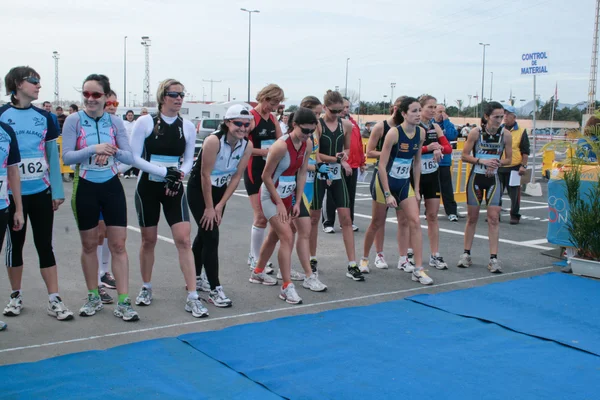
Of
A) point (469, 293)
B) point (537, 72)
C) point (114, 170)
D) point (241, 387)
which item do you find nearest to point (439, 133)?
point (469, 293)

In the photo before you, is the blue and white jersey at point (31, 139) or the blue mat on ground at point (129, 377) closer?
the blue mat on ground at point (129, 377)

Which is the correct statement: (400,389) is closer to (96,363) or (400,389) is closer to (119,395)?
(119,395)

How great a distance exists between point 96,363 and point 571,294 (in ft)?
15.9

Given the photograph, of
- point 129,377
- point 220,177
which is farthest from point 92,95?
point 129,377

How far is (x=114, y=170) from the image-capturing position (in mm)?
5438

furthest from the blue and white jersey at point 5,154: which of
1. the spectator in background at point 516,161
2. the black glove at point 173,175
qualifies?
the spectator in background at point 516,161

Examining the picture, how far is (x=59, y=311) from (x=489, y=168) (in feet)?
16.7

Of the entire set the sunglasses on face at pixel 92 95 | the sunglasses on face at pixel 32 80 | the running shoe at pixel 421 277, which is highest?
the sunglasses on face at pixel 32 80

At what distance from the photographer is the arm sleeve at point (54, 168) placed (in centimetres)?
522

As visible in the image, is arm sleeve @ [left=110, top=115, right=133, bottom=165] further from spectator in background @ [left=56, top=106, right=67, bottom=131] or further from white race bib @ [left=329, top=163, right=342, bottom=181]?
spectator in background @ [left=56, top=106, right=67, bottom=131]

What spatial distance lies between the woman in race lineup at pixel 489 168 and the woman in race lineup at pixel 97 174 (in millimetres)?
4297

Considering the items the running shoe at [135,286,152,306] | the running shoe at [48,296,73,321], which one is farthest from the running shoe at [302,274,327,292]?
the running shoe at [48,296,73,321]

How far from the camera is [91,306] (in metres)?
5.48

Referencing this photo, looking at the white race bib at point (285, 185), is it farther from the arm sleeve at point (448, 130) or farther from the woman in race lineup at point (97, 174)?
the arm sleeve at point (448, 130)
